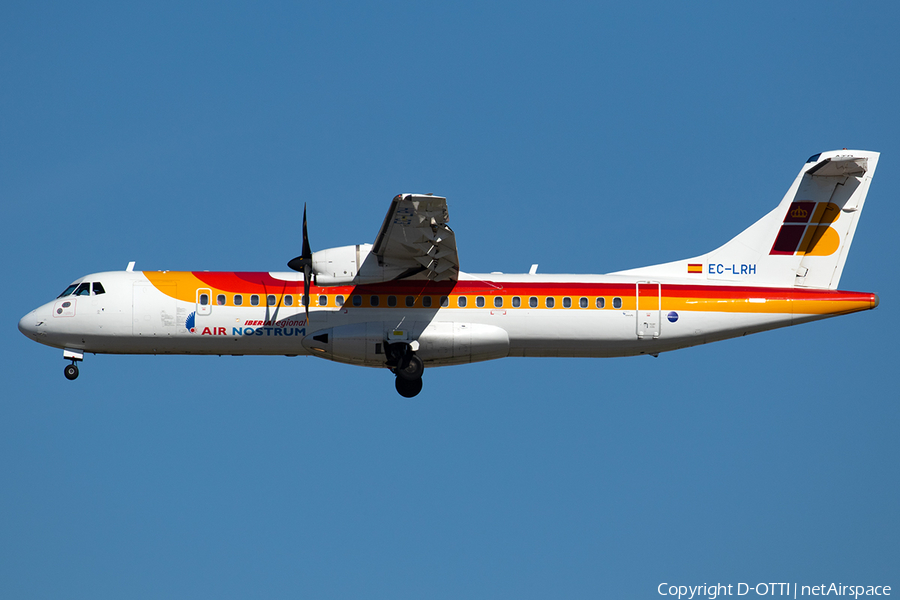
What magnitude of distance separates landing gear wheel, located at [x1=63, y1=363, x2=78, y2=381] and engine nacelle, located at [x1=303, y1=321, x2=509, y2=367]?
5735 mm

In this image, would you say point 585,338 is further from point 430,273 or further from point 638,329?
point 430,273

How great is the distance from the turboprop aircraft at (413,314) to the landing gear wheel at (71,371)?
2cm

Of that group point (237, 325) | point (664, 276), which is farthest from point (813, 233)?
point (237, 325)

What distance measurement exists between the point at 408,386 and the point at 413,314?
1.70 metres

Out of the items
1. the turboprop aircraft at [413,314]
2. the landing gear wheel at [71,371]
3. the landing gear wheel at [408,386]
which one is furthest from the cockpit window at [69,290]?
the landing gear wheel at [408,386]

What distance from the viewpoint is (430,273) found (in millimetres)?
22516

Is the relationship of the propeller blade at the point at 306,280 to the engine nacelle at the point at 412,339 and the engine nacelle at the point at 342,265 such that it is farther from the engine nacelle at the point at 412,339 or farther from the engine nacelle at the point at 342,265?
the engine nacelle at the point at 412,339

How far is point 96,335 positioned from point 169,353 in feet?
5.62

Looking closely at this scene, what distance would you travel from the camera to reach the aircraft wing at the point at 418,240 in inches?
776

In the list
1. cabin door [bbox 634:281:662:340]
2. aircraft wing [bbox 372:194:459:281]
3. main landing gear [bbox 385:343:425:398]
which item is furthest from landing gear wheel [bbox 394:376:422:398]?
cabin door [bbox 634:281:662:340]

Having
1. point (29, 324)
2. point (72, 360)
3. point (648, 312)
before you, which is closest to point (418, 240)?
point (648, 312)

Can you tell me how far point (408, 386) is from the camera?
2270cm

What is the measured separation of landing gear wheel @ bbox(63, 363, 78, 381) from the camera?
76.2ft

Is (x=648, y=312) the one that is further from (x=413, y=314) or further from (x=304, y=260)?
(x=304, y=260)
